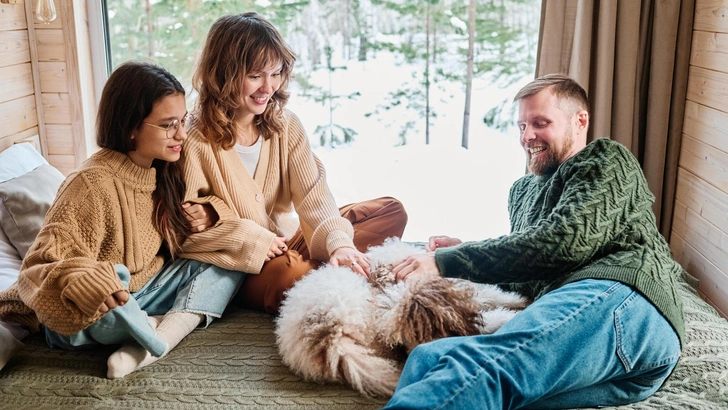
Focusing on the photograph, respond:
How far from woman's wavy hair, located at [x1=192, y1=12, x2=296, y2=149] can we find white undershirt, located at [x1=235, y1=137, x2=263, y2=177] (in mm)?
60

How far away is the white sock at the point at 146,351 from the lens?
1.75 meters

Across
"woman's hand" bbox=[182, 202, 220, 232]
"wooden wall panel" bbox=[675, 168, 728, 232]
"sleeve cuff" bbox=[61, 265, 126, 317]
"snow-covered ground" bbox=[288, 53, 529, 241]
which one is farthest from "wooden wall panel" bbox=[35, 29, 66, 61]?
"wooden wall panel" bbox=[675, 168, 728, 232]

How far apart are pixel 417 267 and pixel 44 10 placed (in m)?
1.73

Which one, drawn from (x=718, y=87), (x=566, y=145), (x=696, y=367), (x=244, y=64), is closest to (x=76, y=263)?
(x=244, y=64)

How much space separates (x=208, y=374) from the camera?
1.78 metres

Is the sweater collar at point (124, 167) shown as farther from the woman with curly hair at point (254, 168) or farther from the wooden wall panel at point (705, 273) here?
the wooden wall panel at point (705, 273)

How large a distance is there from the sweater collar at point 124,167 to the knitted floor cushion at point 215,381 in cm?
48

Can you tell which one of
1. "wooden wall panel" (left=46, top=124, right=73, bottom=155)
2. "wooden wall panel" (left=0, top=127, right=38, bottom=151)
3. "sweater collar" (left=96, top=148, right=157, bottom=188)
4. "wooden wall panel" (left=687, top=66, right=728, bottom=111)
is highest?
"wooden wall panel" (left=687, top=66, right=728, bottom=111)

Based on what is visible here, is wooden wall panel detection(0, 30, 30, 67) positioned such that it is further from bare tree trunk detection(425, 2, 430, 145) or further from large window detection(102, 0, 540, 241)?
bare tree trunk detection(425, 2, 430, 145)

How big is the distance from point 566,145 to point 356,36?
1383 mm

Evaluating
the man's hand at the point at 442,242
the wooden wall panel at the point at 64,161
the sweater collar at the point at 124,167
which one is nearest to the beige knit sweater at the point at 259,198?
the sweater collar at the point at 124,167

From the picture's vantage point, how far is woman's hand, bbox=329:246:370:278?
2053mm

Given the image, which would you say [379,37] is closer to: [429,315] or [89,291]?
[429,315]

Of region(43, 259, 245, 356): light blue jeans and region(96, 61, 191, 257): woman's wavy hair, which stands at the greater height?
region(96, 61, 191, 257): woman's wavy hair
